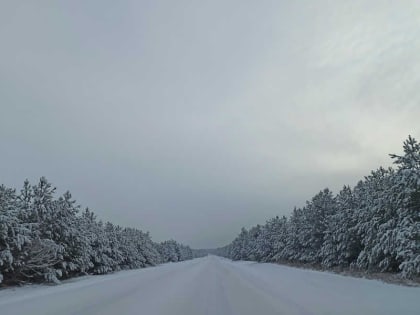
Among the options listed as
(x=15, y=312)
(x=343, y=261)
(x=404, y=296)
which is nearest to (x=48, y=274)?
(x=15, y=312)

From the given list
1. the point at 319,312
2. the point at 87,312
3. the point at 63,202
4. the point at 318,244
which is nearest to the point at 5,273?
the point at 63,202

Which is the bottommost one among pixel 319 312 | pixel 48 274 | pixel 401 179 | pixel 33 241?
pixel 319 312

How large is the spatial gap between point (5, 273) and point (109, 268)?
21747mm

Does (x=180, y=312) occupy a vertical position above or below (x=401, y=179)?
below

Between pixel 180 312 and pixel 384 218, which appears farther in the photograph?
pixel 384 218

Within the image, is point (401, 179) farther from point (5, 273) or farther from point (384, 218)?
point (5, 273)

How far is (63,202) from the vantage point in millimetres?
30078

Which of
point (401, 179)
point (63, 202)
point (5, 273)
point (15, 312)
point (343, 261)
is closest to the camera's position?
point (15, 312)

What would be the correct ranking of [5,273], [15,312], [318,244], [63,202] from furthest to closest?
1. [318,244]
2. [63,202]
3. [5,273]
4. [15,312]

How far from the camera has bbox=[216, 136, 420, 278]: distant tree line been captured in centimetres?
1978

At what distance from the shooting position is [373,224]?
2491 cm

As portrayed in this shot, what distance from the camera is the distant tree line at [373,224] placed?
64.9 feet

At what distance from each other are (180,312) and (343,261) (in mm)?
25797

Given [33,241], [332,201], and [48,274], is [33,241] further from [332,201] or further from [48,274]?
[332,201]
